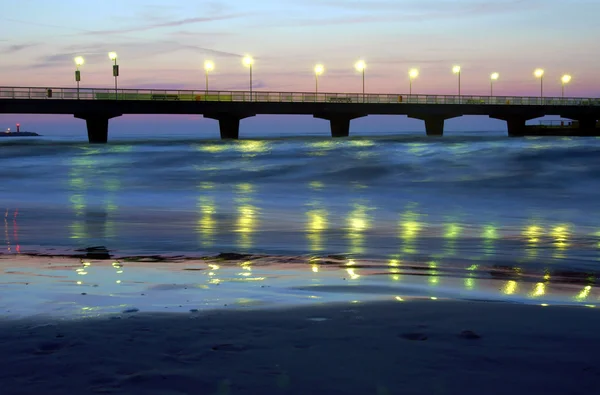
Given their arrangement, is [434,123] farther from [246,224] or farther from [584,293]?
[584,293]

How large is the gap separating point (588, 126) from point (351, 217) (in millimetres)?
98221

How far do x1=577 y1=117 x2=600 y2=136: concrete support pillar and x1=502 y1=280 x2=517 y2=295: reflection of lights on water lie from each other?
105685 millimetres

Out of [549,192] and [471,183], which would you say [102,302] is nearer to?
[549,192]

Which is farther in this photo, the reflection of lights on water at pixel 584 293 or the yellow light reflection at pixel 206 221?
the yellow light reflection at pixel 206 221

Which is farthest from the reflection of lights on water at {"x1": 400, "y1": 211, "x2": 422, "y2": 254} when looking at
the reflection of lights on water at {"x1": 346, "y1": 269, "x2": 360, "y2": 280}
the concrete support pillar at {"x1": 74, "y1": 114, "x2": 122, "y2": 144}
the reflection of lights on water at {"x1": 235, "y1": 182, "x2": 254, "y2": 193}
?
the concrete support pillar at {"x1": 74, "y1": 114, "x2": 122, "y2": 144}

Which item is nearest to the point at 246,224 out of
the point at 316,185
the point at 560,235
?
the point at 560,235

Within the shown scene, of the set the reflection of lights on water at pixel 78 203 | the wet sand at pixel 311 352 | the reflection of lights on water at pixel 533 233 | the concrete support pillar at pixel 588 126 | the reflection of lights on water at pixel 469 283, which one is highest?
the concrete support pillar at pixel 588 126

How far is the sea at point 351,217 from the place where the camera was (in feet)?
34.7

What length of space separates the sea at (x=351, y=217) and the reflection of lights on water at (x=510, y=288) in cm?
2

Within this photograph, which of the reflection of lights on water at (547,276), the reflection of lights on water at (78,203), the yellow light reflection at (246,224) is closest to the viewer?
the reflection of lights on water at (547,276)

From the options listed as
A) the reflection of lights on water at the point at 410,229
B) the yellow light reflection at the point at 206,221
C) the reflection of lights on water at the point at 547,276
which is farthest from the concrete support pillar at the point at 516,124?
the reflection of lights on water at the point at 547,276

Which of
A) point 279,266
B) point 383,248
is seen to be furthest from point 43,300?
point 383,248

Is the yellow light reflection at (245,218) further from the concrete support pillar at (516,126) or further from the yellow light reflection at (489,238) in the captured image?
the concrete support pillar at (516,126)

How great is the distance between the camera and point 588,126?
354 ft
